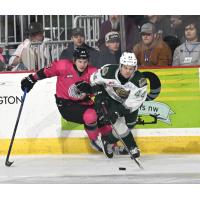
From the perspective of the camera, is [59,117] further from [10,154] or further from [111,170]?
[111,170]

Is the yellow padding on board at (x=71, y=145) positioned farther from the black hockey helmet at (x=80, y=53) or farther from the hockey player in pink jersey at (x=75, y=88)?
the black hockey helmet at (x=80, y=53)

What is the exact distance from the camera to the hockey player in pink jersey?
344 inches

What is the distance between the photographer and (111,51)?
8.98 metres

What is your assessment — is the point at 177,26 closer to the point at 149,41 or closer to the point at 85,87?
the point at 149,41

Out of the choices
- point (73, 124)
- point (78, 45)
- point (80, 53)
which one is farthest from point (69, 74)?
point (73, 124)

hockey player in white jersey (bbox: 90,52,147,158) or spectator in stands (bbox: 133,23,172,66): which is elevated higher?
spectator in stands (bbox: 133,23,172,66)

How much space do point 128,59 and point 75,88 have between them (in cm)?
78

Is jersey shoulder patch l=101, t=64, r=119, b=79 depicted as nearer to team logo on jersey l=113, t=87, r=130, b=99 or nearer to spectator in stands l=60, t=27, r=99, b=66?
team logo on jersey l=113, t=87, r=130, b=99

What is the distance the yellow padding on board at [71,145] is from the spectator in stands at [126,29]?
115 cm

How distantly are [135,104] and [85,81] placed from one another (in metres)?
0.65

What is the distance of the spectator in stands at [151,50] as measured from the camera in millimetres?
8930

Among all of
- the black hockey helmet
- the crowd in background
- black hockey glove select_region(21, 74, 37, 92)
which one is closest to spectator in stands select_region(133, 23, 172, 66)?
the crowd in background

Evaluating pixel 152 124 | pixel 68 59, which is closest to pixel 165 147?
pixel 152 124

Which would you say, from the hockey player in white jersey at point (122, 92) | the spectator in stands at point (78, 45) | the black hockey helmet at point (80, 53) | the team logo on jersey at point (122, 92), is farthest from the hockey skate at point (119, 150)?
the black hockey helmet at point (80, 53)
